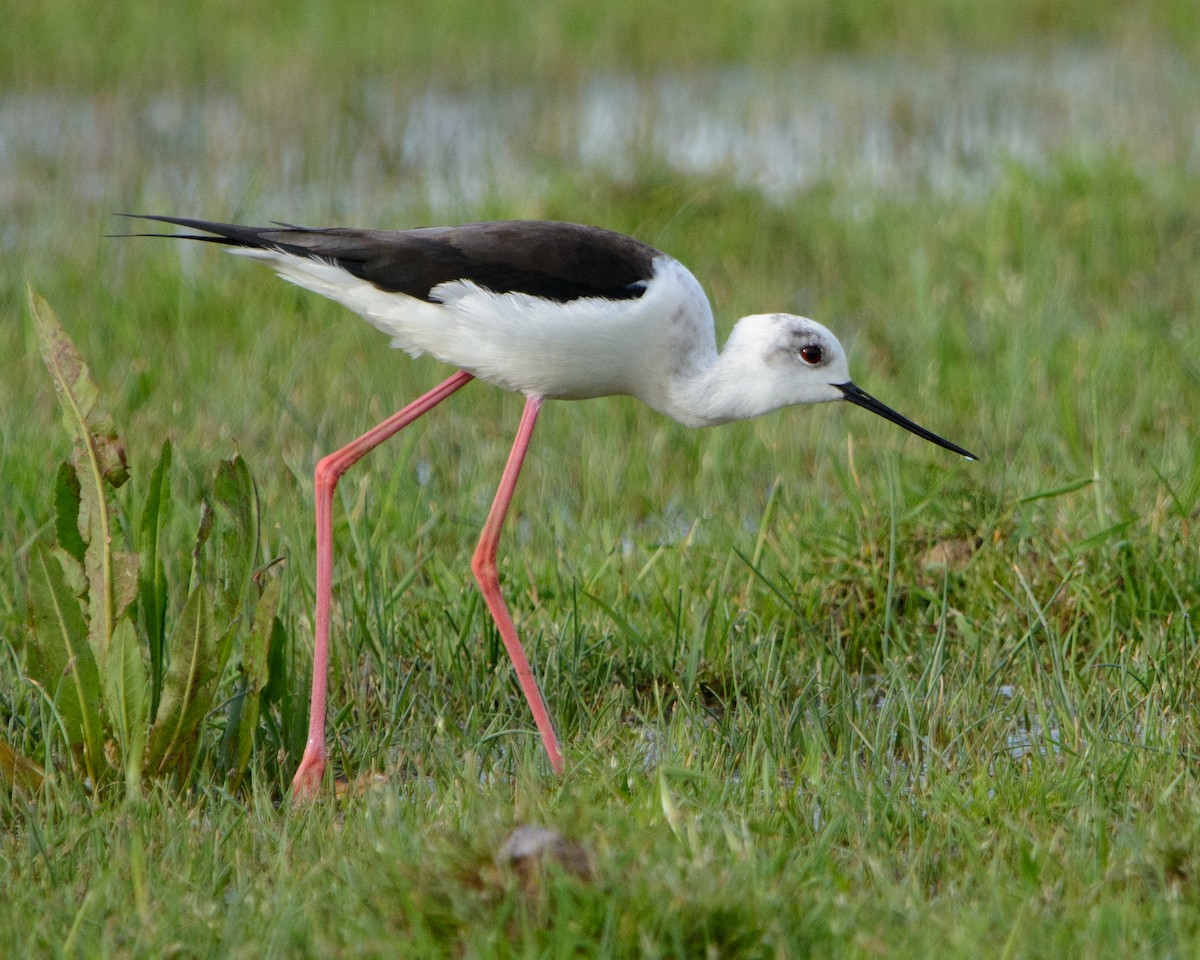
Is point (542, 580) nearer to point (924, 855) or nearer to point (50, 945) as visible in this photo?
point (924, 855)

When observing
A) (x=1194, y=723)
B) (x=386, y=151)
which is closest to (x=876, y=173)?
(x=386, y=151)

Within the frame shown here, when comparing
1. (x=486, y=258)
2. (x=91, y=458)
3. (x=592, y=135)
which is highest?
(x=592, y=135)

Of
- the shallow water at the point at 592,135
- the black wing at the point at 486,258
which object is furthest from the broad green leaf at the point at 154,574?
the shallow water at the point at 592,135

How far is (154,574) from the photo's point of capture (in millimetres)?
3176

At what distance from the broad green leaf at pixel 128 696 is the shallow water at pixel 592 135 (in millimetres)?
3935

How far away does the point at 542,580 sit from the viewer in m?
4.11

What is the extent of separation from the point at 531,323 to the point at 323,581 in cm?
72

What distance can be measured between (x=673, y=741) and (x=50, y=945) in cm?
126

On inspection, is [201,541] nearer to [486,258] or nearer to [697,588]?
[486,258]

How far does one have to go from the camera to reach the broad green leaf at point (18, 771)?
307cm

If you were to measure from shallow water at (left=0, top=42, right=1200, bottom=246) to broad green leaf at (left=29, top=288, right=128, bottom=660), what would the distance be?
3753mm

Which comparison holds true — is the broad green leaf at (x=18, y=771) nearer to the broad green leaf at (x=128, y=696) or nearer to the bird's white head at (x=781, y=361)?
the broad green leaf at (x=128, y=696)

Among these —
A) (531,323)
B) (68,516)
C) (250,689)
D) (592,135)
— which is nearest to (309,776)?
(250,689)

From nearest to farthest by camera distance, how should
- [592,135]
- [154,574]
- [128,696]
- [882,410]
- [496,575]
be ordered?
[128,696] < [154,574] < [496,575] < [882,410] < [592,135]
